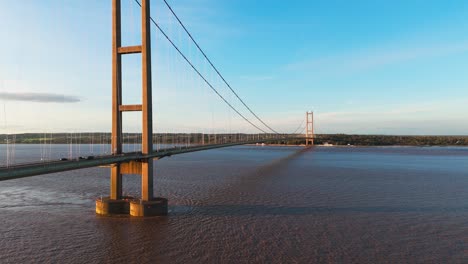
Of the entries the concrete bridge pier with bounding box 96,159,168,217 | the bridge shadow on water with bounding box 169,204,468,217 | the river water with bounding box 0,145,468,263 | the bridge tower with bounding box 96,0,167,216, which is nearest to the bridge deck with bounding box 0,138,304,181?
the concrete bridge pier with bounding box 96,159,168,217

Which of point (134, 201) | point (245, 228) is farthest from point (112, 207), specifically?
point (245, 228)

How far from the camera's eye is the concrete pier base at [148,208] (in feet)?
46.0

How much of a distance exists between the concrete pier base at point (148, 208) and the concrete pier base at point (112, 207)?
1.74 ft

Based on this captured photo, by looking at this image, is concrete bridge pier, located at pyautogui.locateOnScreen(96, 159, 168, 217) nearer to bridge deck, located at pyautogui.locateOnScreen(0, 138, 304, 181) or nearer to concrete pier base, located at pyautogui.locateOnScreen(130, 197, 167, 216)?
concrete pier base, located at pyautogui.locateOnScreen(130, 197, 167, 216)

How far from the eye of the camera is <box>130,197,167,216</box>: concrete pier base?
46.0 ft

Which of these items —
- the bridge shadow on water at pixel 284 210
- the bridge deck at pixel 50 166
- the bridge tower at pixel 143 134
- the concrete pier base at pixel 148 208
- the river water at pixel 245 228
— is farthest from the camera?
the bridge shadow on water at pixel 284 210

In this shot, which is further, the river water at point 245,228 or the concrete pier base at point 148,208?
the concrete pier base at point 148,208

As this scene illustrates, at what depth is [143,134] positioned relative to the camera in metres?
14.8

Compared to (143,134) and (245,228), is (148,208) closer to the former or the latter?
(143,134)

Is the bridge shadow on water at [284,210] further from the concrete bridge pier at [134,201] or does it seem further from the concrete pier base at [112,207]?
the concrete pier base at [112,207]

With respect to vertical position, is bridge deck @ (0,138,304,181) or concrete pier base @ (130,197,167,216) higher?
bridge deck @ (0,138,304,181)

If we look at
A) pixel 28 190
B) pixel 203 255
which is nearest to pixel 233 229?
pixel 203 255

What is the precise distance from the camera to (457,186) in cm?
2431

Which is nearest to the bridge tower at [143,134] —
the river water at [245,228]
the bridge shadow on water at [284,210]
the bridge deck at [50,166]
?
the river water at [245,228]
